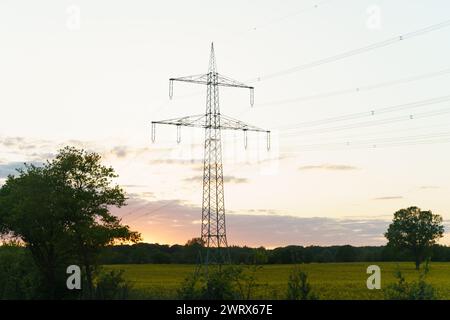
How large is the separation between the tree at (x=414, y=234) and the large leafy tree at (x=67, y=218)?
9269 cm

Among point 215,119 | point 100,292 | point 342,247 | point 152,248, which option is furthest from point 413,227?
point 100,292

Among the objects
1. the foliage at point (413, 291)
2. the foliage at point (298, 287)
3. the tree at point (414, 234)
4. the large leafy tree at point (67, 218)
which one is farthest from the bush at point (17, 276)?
the tree at point (414, 234)

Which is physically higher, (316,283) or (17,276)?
(17,276)

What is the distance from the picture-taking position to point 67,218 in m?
57.7

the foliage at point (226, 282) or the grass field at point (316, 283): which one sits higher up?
the foliage at point (226, 282)

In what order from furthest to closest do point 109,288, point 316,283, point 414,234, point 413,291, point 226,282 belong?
point 414,234
point 316,283
point 109,288
point 226,282
point 413,291

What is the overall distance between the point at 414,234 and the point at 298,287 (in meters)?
119

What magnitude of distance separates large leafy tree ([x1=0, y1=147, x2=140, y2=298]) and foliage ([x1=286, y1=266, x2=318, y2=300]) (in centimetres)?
3134

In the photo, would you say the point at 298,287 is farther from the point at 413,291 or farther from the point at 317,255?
the point at 317,255

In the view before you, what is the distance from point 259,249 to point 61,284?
3192cm

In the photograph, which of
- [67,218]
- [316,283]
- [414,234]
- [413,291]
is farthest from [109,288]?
[414,234]

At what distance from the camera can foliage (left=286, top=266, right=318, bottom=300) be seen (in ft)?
89.8

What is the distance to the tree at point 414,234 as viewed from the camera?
140500 mm

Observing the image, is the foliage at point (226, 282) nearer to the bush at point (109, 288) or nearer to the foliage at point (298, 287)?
the foliage at point (298, 287)
